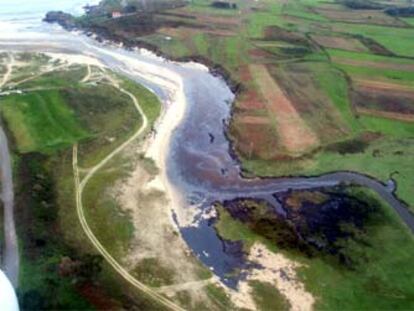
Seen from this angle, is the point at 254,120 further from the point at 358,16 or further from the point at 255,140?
the point at 358,16

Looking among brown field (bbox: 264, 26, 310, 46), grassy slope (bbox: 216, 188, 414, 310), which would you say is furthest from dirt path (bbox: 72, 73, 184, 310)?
brown field (bbox: 264, 26, 310, 46)

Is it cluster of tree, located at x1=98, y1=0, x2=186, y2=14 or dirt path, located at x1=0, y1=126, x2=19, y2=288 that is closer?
dirt path, located at x1=0, y1=126, x2=19, y2=288

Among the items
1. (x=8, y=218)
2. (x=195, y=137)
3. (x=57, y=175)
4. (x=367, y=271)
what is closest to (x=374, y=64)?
(x=195, y=137)

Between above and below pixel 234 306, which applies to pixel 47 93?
above

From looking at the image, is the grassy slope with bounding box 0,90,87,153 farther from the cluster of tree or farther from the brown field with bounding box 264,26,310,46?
the cluster of tree

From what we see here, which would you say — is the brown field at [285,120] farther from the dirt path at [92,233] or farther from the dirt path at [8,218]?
the dirt path at [8,218]

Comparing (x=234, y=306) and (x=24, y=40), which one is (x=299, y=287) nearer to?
(x=234, y=306)

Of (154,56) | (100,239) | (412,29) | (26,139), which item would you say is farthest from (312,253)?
(412,29)
